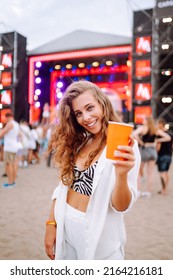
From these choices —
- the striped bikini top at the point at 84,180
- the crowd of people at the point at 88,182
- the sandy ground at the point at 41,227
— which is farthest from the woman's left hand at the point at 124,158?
the sandy ground at the point at 41,227

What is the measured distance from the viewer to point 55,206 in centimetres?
96

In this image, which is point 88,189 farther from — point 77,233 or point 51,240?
point 51,240

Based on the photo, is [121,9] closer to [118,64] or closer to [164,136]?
[164,136]

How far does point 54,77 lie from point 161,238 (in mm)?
9330

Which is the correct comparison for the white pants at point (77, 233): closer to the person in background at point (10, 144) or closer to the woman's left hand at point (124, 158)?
the woman's left hand at point (124, 158)

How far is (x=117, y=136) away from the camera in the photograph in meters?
0.65

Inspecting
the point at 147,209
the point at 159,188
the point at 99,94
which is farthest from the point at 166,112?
the point at 99,94

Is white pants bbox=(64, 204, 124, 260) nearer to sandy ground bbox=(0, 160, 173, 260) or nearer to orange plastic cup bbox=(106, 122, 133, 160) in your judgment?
orange plastic cup bbox=(106, 122, 133, 160)

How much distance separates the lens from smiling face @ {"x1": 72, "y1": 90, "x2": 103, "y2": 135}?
857 mm

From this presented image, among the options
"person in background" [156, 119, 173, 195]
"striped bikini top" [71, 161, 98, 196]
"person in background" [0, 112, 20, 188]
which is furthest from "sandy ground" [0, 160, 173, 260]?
"striped bikini top" [71, 161, 98, 196]

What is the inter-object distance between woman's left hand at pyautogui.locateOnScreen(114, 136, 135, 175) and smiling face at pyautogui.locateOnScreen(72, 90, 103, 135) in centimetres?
19

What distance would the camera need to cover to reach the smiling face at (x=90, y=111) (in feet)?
2.81

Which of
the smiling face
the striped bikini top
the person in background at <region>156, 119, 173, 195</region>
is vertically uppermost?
the smiling face

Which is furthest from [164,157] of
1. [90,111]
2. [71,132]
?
[90,111]
